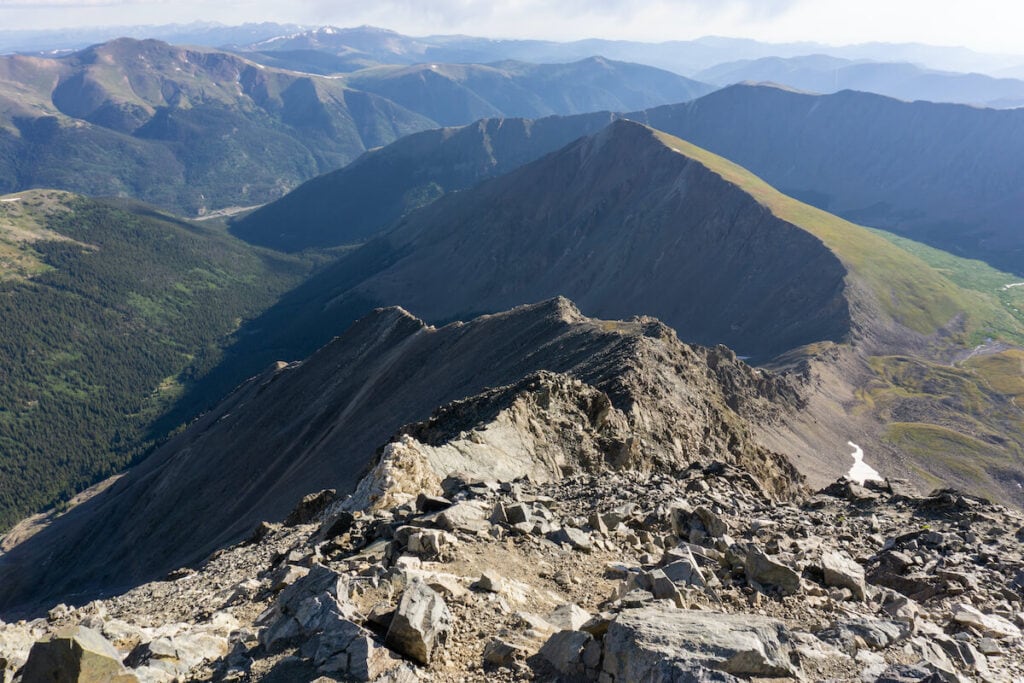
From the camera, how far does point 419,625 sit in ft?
43.8

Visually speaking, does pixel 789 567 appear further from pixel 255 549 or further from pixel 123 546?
pixel 123 546

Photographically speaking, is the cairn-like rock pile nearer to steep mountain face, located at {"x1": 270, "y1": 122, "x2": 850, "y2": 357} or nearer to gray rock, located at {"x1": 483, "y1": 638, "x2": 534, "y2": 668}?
gray rock, located at {"x1": 483, "y1": 638, "x2": 534, "y2": 668}

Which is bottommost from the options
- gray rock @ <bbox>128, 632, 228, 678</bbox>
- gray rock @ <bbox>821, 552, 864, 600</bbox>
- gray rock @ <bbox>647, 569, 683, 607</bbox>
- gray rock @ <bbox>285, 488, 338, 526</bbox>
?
gray rock @ <bbox>285, 488, 338, 526</bbox>

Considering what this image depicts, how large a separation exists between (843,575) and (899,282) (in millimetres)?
157964

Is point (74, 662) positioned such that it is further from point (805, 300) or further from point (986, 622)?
point (805, 300)

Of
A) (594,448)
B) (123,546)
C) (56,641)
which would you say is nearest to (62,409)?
(123,546)

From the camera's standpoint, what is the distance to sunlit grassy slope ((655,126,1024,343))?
14700cm

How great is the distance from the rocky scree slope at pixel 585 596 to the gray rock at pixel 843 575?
6 centimetres

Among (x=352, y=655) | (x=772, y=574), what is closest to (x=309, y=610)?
(x=352, y=655)

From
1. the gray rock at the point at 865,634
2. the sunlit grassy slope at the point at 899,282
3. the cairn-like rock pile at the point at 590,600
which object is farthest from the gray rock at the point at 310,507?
the sunlit grassy slope at the point at 899,282

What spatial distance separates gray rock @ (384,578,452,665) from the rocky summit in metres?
0.04

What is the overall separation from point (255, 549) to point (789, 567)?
22343 mm

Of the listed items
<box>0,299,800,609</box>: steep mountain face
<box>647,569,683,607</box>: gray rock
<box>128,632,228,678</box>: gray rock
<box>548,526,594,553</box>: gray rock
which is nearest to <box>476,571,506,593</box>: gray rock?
<box>647,569,683,607</box>: gray rock

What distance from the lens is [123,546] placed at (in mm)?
78375
